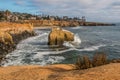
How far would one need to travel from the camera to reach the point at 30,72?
15539mm

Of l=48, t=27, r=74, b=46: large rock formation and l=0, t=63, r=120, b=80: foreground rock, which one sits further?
l=48, t=27, r=74, b=46: large rock formation

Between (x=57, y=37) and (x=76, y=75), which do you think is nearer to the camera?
(x=76, y=75)

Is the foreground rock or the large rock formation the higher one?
the foreground rock

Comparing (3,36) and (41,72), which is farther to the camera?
(3,36)

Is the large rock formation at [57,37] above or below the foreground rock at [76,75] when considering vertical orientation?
below

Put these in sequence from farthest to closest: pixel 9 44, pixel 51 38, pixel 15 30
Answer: pixel 15 30 → pixel 51 38 → pixel 9 44

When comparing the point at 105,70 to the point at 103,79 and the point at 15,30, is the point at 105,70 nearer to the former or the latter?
the point at 103,79

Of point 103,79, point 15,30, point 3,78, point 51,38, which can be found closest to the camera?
point 103,79

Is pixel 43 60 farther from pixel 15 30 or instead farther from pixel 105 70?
pixel 15 30

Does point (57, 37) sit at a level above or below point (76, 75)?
below

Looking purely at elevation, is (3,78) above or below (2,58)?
above

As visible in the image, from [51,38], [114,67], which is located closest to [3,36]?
[51,38]

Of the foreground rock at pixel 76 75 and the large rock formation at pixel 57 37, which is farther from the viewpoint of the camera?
the large rock formation at pixel 57 37

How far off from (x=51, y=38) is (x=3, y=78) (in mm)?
31339
